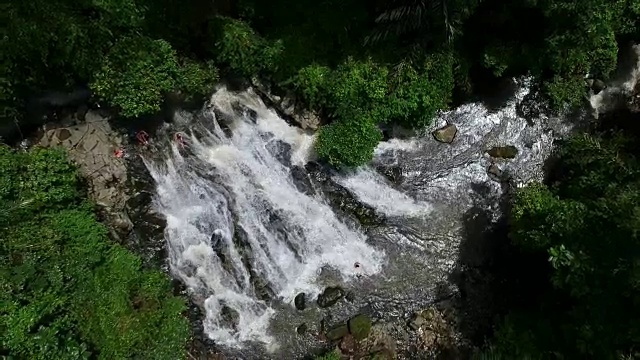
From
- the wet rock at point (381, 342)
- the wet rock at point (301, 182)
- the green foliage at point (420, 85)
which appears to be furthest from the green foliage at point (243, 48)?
the wet rock at point (381, 342)

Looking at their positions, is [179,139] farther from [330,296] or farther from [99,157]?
[330,296]

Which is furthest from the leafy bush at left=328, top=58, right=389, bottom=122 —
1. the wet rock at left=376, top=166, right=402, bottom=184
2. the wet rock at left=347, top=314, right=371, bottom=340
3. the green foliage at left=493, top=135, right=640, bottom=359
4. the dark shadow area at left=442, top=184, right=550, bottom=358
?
the wet rock at left=347, top=314, right=371, bottom=340

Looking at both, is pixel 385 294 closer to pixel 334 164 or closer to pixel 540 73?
pixel 334 164

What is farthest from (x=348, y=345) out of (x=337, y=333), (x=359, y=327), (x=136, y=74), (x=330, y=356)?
(x=136, y=74)

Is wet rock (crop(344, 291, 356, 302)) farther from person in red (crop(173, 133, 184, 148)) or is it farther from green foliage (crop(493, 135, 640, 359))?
person in red (crop(173, 133, 184, 148))

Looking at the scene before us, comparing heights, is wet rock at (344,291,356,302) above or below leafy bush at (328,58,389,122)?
below

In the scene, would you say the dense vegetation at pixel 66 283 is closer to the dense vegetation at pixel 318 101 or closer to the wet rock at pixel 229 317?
the dense vegetation at pixel 318 101

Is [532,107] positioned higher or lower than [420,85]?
higher
